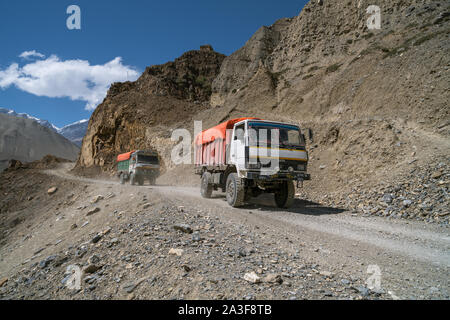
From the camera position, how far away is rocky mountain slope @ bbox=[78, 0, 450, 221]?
10750 millimetres

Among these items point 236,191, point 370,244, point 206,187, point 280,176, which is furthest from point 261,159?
point 206,187

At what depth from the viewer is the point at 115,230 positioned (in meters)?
6.39

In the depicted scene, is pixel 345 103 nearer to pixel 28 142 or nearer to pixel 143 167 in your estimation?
pixel 143 167

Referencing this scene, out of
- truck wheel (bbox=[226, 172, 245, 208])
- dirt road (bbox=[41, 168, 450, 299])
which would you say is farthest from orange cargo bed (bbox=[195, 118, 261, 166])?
dirt road (bbox=[41, 168, 450, 299])

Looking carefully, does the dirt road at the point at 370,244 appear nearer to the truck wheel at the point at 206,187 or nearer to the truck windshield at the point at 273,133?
the truck windshield at the point at 273,133

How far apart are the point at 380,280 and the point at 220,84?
47654 mm

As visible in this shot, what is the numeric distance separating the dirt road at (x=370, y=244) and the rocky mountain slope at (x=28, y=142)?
388 ft

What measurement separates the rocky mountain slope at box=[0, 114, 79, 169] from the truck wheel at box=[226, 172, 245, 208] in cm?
11544

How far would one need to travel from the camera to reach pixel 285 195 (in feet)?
31.1

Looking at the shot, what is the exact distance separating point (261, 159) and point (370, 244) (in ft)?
13.4

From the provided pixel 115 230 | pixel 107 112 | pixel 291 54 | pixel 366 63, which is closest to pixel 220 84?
pixel 291 54

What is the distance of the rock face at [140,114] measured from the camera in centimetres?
3972

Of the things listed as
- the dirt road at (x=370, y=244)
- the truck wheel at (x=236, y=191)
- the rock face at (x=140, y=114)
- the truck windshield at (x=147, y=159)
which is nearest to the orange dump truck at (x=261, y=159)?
the truck wheel at (x=236, y=191)

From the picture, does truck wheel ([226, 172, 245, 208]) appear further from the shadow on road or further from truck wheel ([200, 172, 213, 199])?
truck wheel ([200, 172, 213, 199])
